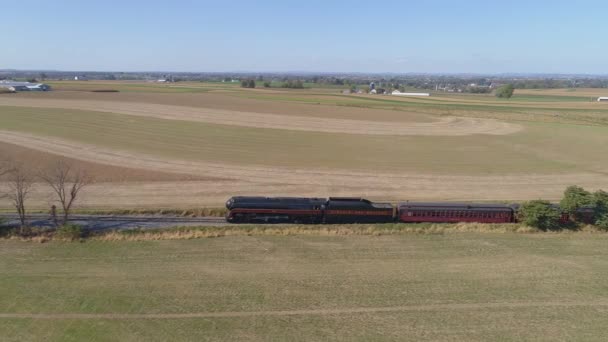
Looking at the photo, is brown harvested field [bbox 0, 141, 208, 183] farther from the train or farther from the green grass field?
the green grass field

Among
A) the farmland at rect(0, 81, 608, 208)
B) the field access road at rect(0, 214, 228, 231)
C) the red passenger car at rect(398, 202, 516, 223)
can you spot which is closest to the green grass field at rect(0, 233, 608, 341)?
the red passenger car at rect(398, 202, 516, 223)

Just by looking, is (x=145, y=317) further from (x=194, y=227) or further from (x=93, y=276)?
(x=194, y=227)

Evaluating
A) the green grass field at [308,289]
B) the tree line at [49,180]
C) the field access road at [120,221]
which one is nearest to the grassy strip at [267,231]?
the green grass field at [308,289]

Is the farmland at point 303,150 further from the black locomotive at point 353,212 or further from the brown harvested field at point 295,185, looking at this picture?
the black locomotive at point 353,212

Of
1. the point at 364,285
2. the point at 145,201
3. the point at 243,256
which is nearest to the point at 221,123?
the point at 145,201

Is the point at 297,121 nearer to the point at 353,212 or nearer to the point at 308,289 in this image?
the point at 353,212

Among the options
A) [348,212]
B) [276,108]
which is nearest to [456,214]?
[348,212]
